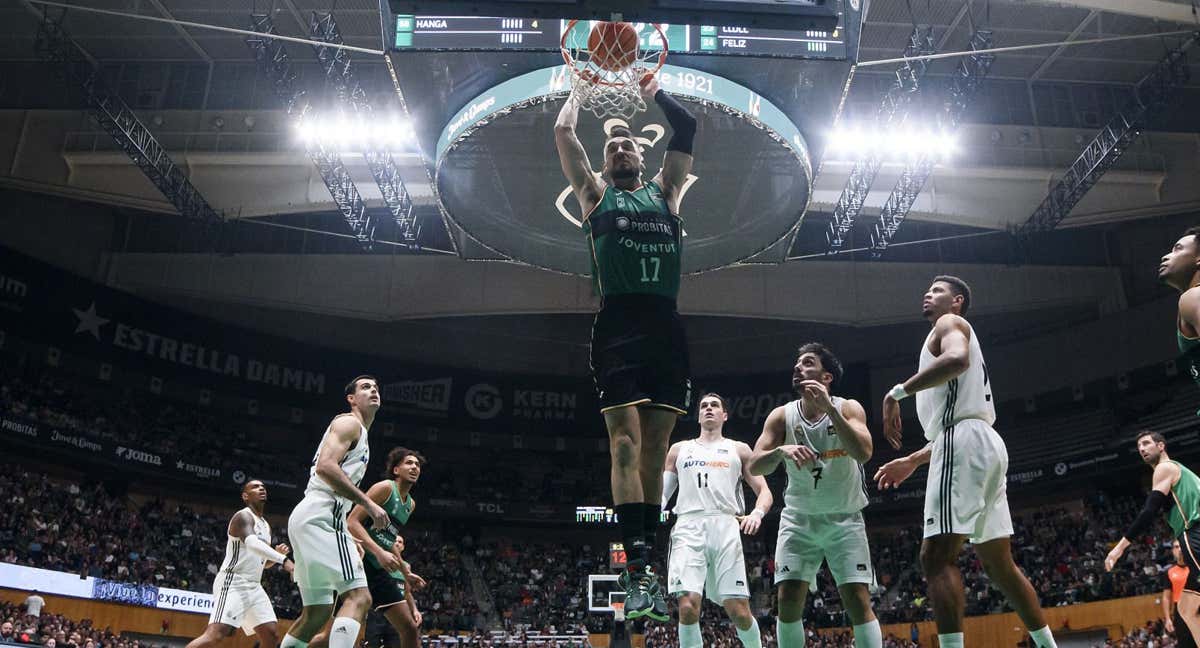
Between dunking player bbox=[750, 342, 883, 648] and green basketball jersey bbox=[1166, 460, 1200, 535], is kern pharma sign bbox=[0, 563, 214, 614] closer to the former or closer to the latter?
dunking player bbox=[750, 342, 883, 648]

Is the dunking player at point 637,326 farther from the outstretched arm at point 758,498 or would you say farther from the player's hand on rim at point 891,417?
the outstretched arm at point 758,498

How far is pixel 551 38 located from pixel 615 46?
362cm

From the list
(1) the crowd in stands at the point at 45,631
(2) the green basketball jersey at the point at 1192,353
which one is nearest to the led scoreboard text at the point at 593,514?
(1) the crowd in stands at the point at 45,631

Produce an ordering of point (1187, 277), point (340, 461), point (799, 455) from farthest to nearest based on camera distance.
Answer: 1. point (340, 461)
2. point (799, 455)
3. point (1187, 277)

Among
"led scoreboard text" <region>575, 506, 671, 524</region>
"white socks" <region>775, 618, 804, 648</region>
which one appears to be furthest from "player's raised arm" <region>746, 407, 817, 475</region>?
"led scoreboard text" <region>575, 506, 671, 524</region>

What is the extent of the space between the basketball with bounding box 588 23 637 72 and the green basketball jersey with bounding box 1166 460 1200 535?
18.1ft

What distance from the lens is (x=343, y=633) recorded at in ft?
21.2

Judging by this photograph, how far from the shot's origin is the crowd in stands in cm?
1602

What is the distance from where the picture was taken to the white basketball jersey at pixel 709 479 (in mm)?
8062

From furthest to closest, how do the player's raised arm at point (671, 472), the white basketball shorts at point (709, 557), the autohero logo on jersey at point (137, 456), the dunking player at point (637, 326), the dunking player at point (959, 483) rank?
1. the autohero logo on jersey at point (137, 456)
2. the player's raised arm at point (671, 472)
3. the white basketball shorts at point (709, 557)
4. the dunking player at point (959, 483)
5. the dunking player at point (637, 326)

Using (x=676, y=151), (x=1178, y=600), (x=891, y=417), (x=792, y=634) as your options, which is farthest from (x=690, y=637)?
(x=1178, y=600)

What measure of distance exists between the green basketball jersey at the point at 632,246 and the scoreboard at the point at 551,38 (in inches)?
198

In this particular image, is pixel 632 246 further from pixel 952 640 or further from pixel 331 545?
pixel 331 545

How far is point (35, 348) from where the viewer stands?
90.0 feet
